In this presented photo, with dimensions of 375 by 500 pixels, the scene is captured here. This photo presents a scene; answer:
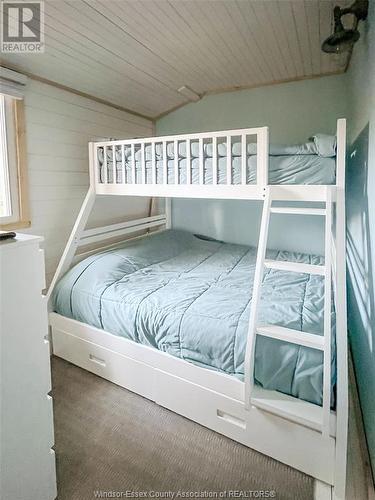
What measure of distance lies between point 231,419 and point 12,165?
88.1 inches

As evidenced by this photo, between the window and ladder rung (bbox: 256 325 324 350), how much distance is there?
1904mm

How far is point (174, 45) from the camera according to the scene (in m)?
2.31

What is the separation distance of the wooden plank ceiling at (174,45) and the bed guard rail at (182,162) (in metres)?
0.63

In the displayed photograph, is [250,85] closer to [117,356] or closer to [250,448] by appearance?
[117,356]

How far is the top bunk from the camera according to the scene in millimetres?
1756

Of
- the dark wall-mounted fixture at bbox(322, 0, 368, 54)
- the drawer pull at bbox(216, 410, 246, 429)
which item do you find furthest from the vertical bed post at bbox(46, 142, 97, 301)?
the dark wall-mounted fixture at bbox(322, 0, 368, 54)

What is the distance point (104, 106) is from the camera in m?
2.97

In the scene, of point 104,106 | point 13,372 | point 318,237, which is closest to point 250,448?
point 13,372

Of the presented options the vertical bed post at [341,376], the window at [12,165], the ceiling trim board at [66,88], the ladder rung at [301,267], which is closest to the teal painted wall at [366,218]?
the vertical bed post at [341,376]

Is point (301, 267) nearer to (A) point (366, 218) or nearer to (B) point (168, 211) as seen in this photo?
(A) point (366, 218)

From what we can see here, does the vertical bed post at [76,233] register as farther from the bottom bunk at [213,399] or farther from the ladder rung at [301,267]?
the ladder rung at [301,267]

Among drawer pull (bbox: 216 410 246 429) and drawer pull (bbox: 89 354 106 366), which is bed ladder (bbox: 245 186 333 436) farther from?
drawer pull (bbox: 89 354 106 366)

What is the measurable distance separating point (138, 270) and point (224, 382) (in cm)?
118

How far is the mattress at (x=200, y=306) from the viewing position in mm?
1493
